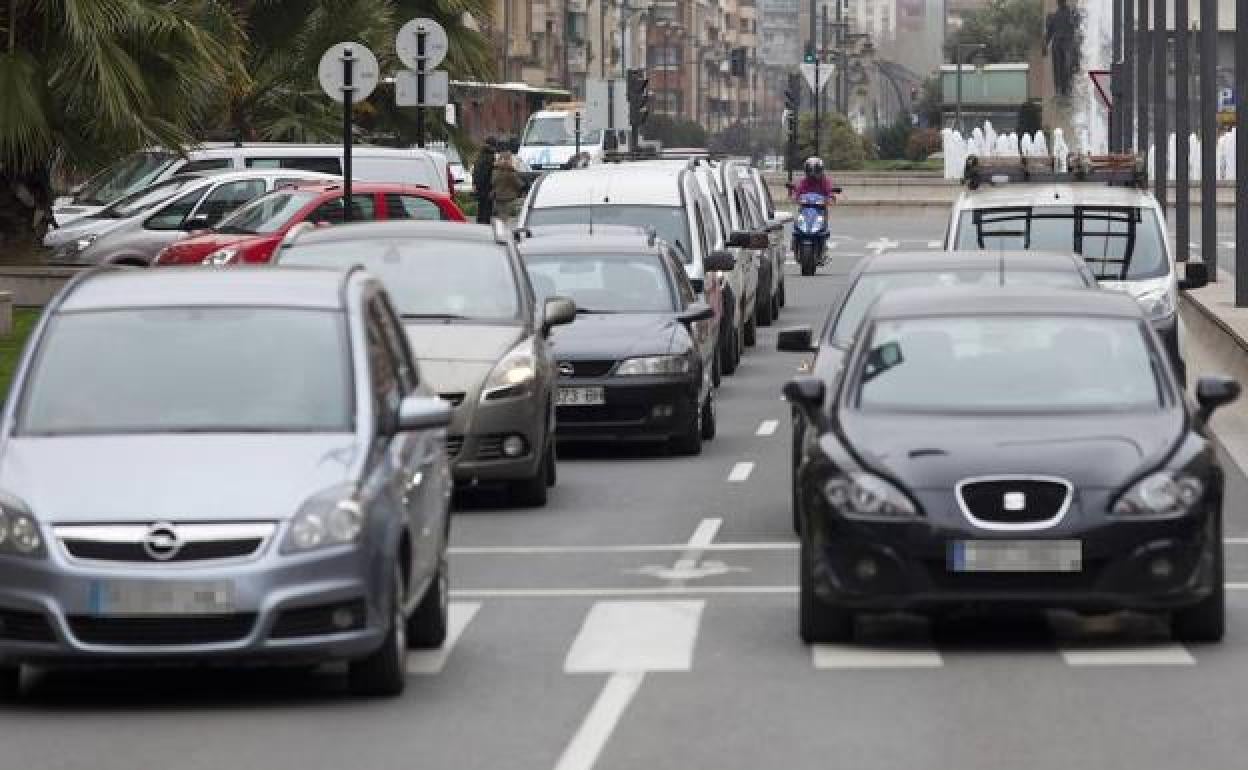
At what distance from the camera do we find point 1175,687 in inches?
484

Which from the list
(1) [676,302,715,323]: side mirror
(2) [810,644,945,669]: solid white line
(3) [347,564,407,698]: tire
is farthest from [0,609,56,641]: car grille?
(1) [676,302,715,323]: side mirror

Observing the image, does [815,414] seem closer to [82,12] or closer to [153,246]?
[82,12]

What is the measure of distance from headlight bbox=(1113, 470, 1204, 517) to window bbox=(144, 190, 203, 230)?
2704cm

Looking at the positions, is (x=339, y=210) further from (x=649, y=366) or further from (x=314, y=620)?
(x=314, y=620)

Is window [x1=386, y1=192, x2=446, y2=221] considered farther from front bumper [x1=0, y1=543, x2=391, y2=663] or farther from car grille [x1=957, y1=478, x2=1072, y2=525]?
front bumper [x1=0, y1=543, x2=391, y2=663]

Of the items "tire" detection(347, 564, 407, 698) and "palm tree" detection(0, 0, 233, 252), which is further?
"palm tree" detection(0, 0, 233, 252)

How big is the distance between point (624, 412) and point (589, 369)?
364mm

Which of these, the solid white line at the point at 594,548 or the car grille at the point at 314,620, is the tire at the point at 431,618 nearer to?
the car grille at the point at 314,620

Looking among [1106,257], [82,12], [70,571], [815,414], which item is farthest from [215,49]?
[70,571]

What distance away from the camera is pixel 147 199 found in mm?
40531

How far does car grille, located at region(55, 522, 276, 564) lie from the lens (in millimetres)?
11477

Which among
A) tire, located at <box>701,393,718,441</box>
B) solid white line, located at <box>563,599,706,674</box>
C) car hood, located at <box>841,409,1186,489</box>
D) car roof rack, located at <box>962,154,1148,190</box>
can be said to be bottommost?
tire, located at <box>701,393,718,441</box>

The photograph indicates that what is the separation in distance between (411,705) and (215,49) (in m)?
25.0

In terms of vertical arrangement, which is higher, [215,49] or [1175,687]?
[215,49]
